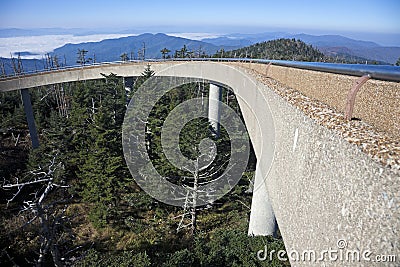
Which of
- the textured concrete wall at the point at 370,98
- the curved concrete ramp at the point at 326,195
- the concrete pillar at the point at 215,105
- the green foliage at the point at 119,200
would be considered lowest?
the green foliage at the point at 119,200

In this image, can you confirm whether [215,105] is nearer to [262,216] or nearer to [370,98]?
[262,216]

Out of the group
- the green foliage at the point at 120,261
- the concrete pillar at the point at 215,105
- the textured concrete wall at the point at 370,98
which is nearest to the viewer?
the textured concrete wall at the point at 370,98

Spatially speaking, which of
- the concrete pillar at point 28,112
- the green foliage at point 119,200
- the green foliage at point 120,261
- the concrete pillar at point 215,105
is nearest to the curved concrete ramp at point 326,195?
the green foliage at point 120,261

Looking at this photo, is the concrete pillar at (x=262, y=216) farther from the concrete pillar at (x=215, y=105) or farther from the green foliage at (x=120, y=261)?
the concrete pillar at (x=215, y=105)

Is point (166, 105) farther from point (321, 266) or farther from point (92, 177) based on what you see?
point (321, 266)

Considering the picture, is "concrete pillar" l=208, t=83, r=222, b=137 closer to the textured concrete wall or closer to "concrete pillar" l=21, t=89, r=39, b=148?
the textured concrete wall

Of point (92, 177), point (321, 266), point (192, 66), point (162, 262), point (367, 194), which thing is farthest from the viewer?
point (192, 66)

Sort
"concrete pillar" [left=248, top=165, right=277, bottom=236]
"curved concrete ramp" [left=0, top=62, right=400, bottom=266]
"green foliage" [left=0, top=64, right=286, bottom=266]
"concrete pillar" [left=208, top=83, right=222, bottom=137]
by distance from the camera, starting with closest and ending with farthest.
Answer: "curved concrete ramp" [left=0, top=62, right=400, bottom=266], "concrete pillar" [left=248, top=165, right=277, bottom=236], "green foliage" [left=0, top=64, right=286, bottom=266], "concrete pillar" [left=208, top=83, right=222, bottom=137]

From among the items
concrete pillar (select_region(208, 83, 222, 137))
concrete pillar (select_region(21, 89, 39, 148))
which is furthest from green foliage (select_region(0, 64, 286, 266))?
concrete pillar (select_region(21, 89, 39, 148))

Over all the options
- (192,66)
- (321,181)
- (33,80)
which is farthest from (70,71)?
(321,181)
